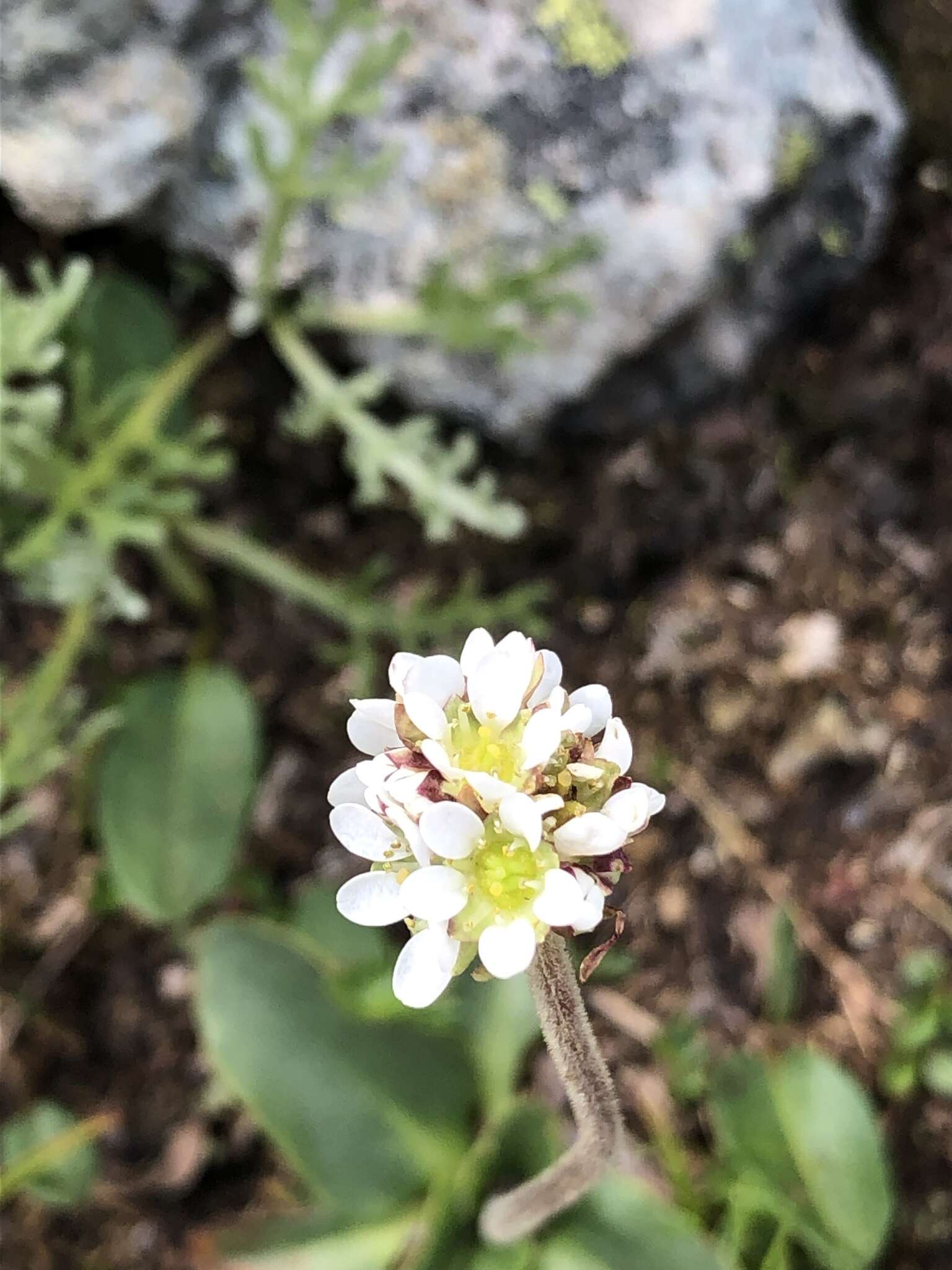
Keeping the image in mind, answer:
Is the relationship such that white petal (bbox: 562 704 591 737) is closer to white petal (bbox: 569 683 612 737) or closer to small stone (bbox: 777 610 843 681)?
white petal (bbox: 569 683 612 737)

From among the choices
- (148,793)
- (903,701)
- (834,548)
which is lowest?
(903,701)

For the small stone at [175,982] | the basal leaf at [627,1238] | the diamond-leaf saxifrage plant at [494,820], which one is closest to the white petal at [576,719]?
the diamond-leaf saxifrage plant at [494,820]

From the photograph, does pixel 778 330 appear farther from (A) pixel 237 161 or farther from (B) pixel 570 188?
(A) pixel 237 161

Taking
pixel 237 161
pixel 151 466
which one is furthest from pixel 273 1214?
pixel 237 161

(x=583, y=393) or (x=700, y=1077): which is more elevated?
(x=583, y=393)

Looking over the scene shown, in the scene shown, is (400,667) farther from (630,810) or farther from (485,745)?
(630,810)

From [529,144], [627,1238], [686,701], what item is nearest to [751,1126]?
[627,1238]

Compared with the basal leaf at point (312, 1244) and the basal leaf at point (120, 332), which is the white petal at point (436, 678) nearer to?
the basal leaf at point (312, 1244)
